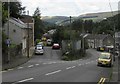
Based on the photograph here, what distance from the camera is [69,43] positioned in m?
67.6

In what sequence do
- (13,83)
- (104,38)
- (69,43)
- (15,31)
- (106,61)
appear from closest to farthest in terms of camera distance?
(13,83)
(106,61)
(15,31)
(69,43)
(104,38)

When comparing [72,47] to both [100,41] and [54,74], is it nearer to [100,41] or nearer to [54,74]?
[54,74]

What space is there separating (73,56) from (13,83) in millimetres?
43961

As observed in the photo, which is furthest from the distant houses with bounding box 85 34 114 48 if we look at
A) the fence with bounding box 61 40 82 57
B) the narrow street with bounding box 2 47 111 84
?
the narrow street with bounding box 2 47 111 84

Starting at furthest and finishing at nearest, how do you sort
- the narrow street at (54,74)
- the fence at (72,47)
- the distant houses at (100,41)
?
1. the distant houses at (100,41)
2. the fence at (72,47)
3. the narrow street at (54,74)

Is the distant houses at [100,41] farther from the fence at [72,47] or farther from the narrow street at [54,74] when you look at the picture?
the narrow street at [54,74]

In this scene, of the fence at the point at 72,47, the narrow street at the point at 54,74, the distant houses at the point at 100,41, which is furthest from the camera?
the distant houses at the point at 100,41

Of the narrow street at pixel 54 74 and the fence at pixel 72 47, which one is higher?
the fence at pixel 72 47

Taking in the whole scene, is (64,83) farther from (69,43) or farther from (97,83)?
(69,43)

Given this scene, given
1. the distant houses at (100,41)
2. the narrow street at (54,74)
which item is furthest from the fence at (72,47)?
the distant houses at (100,41)

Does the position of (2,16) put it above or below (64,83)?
above

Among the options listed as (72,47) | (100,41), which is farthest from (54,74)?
(100,41)

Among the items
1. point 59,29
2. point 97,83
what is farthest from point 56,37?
point 97,83

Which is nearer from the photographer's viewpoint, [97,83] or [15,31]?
[97,83]
